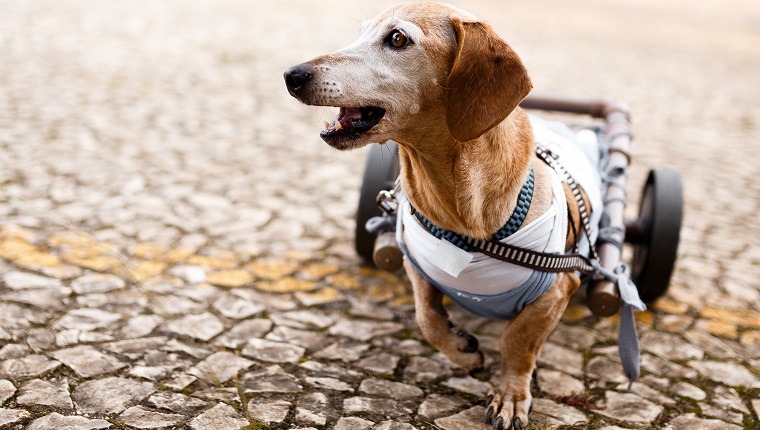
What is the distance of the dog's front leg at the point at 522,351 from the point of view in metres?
2.76

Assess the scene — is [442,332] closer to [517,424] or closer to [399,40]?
[517,424]

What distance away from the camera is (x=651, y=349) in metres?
3.44

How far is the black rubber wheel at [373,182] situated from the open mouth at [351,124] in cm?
106

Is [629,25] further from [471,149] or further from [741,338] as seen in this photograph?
[471,149]

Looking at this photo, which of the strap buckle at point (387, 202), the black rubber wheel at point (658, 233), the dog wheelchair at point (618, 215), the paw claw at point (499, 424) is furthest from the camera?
the black rubber wheel at point (658, 233)

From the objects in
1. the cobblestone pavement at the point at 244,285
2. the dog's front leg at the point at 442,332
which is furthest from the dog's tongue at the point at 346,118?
the cobblestone pavement at the point at 244,285

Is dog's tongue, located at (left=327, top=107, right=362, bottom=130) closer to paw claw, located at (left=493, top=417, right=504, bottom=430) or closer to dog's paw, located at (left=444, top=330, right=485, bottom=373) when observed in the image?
dog's paw, located at (left=444, top=330, right=485, bottom=373)

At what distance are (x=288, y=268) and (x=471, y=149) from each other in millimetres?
1755

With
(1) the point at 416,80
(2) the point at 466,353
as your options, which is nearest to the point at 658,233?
(2) the point at 466,353

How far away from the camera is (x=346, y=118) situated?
2512 millimetres

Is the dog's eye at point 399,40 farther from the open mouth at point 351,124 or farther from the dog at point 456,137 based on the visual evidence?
the open mouth at point 351,124

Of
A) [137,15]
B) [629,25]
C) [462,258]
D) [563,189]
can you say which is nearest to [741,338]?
[563,189]

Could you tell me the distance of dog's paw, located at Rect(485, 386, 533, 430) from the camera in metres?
2.75

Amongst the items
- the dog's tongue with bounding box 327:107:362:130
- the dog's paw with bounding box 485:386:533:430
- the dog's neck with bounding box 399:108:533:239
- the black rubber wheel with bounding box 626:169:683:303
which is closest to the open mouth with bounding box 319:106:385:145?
the dog's tongue with bounding box 327:107:362:130
